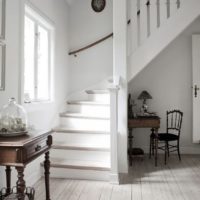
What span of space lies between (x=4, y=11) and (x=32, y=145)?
145 cm

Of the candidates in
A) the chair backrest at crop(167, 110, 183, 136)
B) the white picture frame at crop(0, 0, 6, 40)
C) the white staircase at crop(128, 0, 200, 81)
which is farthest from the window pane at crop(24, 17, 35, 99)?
the chair backrest at crop(167, 110, 183, 136)

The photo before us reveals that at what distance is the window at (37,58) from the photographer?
11.7 ft

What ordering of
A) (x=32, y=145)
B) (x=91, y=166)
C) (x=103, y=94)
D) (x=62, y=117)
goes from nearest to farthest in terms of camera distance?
1. (x=32, y=145)
2. (x=91, y=166)
3. (x=62, y=117)
4. (x=103, y=94)

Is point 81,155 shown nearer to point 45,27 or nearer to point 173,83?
point 45,27

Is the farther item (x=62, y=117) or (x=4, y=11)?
(x=62, y=117)

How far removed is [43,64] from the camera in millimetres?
4133

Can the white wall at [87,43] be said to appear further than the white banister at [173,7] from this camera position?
Yes

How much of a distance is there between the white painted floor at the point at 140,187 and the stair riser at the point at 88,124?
2.61ft

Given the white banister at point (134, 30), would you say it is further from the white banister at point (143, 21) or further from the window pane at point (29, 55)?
the window pane at point (29, 55)

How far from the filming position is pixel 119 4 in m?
3.79

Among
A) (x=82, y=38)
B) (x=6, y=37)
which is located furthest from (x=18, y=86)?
(x=82, y=38)

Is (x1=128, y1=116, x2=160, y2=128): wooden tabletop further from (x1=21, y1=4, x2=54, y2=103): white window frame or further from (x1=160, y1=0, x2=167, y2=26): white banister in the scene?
(x1=160, y1=0, x2=167, y2=26): white banister

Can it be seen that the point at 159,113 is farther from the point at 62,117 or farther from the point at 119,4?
the point at 119,4

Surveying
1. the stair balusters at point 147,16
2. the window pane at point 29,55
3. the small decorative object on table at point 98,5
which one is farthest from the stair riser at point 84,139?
the small decorative object on table at point 98,5
